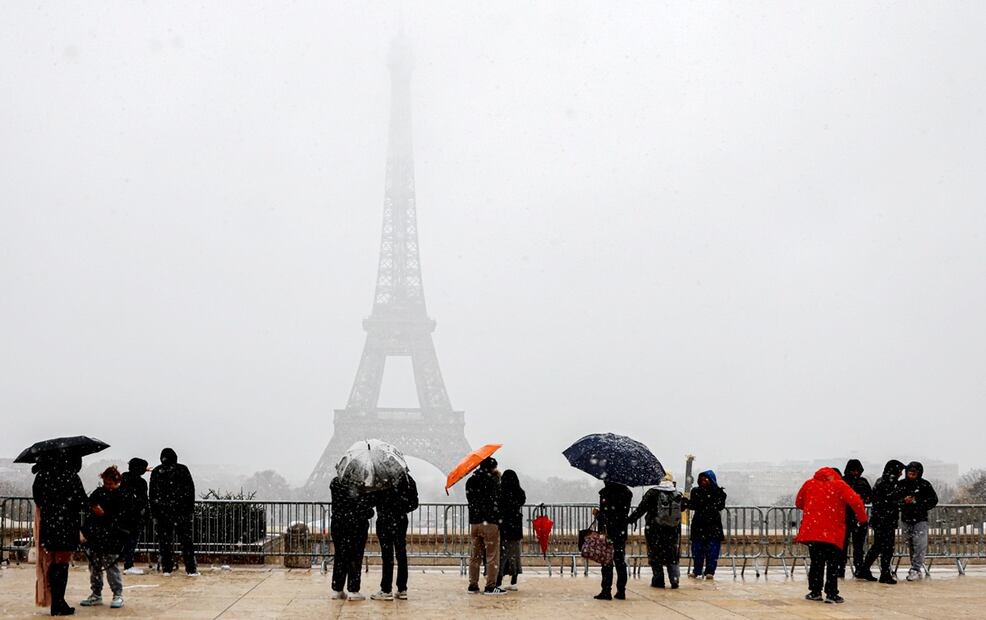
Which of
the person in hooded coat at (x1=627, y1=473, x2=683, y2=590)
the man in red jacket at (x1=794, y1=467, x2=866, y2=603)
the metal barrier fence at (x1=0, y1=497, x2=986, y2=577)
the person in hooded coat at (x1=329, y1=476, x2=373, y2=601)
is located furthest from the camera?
the metal barrier fence at (x1=0, y1=497, x2=986, y2=577)

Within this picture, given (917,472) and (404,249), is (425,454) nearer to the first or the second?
(404,249)

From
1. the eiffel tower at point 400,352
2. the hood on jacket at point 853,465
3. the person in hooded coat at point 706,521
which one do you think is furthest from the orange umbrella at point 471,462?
the eiffel tower at point 400,352

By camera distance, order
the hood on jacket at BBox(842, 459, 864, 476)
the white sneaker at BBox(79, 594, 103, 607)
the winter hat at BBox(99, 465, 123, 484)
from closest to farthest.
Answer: the white sneaker at BBox(79, 594, 103, 607) < the winter hat at BBox(99, 465, 123, 484) < the hood on jacket at BBox(842, 459, 864, 476)

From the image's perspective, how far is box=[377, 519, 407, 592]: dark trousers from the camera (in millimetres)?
10875

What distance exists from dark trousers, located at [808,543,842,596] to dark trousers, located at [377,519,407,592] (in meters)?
4.21

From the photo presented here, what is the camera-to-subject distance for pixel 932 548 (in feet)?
58.9

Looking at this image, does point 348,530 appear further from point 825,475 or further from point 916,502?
point 916,502

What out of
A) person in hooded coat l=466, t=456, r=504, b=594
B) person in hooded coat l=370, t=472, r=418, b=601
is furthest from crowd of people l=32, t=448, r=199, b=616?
person in hooded coat l=466, t=456, r=504, b=594

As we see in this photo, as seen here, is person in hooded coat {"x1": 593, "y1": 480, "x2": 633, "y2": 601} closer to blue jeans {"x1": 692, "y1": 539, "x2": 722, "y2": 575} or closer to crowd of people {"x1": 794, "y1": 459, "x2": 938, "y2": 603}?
crowd of people {"x1": 794, "y1": 459, "x2": 938, "y2": 603}

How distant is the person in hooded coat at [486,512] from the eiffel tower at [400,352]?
51303 mm

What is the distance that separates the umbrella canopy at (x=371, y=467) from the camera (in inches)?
417

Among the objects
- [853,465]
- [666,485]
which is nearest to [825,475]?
[853,465]

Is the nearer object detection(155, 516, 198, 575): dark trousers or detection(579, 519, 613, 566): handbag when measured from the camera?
detection(579, 519, 613, 566): handbag

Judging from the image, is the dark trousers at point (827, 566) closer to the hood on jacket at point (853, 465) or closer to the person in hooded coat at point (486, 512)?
the hood on jacket at point (853, 465)
